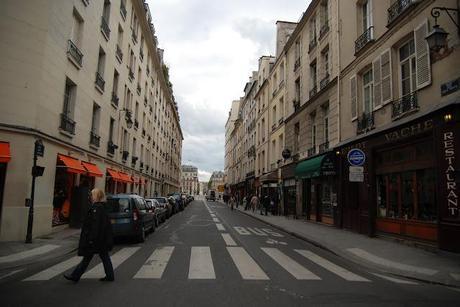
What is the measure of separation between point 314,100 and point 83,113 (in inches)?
483

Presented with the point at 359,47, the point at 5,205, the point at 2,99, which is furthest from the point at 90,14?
the point at 359,47

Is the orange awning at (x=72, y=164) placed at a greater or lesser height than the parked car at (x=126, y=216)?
greater

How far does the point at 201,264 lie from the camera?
28.6ft

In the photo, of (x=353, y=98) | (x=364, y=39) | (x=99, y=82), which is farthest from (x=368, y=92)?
(x=99, y=82)

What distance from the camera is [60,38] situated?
1449cm

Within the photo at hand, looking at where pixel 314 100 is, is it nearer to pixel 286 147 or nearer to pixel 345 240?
pixel 286 147

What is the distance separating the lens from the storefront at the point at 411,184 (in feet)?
34.1

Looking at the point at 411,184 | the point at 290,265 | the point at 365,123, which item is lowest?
the point at 290,265

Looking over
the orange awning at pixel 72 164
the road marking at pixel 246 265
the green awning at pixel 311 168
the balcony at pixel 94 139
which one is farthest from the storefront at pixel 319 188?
the balcony at pixel 94 139

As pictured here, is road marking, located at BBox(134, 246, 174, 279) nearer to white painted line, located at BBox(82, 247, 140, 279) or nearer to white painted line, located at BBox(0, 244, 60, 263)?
white painted line, located at BBox(82, 247, 140, 279)

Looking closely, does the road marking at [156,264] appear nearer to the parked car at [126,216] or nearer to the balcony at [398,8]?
the parked car at [126,216]

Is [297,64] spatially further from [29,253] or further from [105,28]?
[29,253]

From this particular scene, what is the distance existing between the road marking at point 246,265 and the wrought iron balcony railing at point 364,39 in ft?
32.3

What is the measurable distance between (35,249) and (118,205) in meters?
2.91
